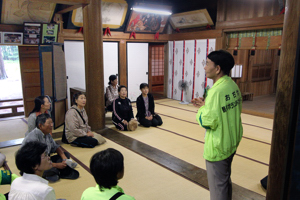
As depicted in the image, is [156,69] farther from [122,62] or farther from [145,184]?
[145,184]

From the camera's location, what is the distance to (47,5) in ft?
19.7

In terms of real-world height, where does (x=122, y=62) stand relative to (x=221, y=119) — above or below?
above

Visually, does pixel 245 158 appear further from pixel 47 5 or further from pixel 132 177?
pixel 47 5

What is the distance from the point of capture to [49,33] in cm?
643

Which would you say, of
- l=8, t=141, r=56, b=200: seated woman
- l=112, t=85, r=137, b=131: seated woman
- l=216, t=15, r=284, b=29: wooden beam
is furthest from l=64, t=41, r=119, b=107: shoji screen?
l=8, t=141, r=56, b=200: seated woman

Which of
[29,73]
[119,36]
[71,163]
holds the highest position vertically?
[119,36]

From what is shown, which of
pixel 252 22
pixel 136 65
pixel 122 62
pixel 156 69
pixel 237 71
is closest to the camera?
pixel 252 22

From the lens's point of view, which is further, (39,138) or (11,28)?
(11,28)

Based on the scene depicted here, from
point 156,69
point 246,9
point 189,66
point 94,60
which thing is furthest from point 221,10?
point 94,60

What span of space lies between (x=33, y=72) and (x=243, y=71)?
20.9 feet

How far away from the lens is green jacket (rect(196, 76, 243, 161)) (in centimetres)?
199

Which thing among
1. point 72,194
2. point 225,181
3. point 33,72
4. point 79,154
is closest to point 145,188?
point 72,194

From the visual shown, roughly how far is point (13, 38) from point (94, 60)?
7.60 feet

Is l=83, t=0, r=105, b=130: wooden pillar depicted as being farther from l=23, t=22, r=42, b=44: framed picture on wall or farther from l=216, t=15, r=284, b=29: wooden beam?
l=216, t=15, r=284, b=29: wooden beam
